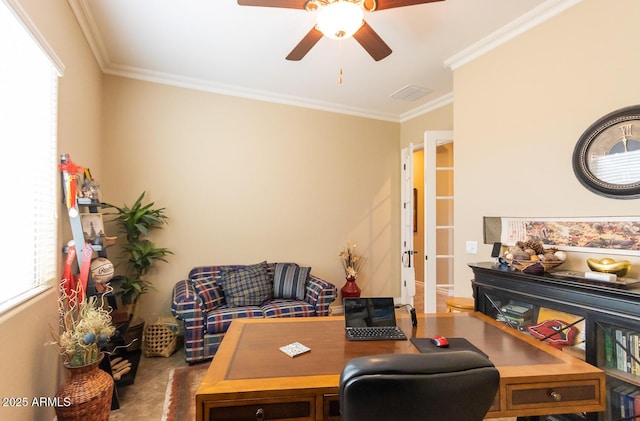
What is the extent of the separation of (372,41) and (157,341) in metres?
3.35

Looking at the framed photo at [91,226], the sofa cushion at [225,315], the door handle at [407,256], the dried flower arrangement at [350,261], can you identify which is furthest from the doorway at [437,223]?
the framed photo at [91,226]

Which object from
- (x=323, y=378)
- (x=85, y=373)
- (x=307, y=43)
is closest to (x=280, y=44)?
(x=307, y=43)

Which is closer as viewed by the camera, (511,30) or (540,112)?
(540,112)

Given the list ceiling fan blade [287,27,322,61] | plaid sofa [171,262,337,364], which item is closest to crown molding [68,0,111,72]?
ceiling fan blade [287,27,322,61]

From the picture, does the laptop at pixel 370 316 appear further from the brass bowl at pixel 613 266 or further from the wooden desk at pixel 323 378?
the brass bowl at pixel 613 266

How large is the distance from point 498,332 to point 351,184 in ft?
10.4

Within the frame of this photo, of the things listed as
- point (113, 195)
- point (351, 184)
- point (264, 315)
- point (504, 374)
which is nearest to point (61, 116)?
point (113, 195)

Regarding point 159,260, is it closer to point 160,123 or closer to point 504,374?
point 160,123

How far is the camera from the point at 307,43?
83.0 inches

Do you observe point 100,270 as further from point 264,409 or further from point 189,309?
point 264,409

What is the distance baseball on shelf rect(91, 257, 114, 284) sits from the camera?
2291mm

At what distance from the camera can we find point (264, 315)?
10.1 ft

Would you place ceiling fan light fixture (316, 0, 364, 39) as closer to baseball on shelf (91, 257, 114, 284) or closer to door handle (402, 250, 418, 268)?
baseball on shelf (91, 257, 114, 284)

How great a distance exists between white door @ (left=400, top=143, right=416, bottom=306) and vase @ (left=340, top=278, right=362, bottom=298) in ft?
2.39
